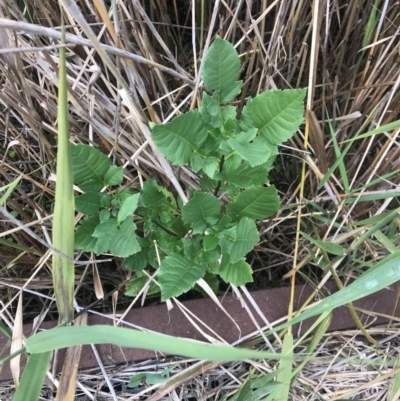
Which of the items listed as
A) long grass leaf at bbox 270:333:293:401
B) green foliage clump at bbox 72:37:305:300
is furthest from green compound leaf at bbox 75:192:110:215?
long grass leaf at bbox 270:333:293:401

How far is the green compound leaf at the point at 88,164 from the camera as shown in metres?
0.52

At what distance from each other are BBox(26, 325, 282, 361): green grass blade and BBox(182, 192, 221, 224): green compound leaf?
19 centimetres

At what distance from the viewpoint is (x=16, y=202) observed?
718mm

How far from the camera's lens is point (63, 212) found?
452 millimetres

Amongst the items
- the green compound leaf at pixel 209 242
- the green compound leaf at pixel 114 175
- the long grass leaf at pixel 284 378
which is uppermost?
the green compound leaf at pixel 114 175

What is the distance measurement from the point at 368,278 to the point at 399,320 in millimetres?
311

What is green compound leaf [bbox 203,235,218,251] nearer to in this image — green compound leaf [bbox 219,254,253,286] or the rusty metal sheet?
green compound leaf [bbox 219,254,253,286]

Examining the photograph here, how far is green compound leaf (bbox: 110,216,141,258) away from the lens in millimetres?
511

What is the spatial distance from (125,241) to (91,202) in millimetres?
78

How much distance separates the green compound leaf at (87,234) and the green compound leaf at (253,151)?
0.22m

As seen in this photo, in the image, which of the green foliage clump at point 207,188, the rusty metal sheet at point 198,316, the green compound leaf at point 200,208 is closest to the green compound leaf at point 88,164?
the green foliage clump at point 207,188

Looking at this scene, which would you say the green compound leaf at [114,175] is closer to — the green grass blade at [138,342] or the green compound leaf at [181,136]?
the green compound leaf at [181,136]

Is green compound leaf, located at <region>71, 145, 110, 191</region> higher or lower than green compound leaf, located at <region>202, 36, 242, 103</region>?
lower

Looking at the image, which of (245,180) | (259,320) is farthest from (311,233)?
(245,180)
